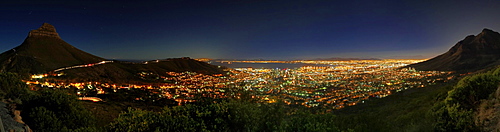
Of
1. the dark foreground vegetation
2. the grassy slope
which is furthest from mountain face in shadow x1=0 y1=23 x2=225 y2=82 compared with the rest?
the grassy slope

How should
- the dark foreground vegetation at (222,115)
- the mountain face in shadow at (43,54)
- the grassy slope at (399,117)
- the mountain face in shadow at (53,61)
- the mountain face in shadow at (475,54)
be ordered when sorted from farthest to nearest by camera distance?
the mountain face in shadow at (475,54), the mountain face in shadow at (43,54), the mountain face in shadow at (53,61), the grassy slope at (399,117), the dark foreground vegetation at (222,115)

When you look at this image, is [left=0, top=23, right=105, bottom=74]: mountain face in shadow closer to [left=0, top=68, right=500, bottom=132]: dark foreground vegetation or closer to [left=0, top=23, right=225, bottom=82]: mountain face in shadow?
[left=0, top=23, right=225, bottom=82]: mountain face in shadow

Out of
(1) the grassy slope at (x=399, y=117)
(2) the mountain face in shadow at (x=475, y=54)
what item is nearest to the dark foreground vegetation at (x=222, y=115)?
(1) the grassy slope at (x=399, y=117)

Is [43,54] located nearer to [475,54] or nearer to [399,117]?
[399,117]

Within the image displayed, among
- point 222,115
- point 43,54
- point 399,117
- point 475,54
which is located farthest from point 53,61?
point 475,54

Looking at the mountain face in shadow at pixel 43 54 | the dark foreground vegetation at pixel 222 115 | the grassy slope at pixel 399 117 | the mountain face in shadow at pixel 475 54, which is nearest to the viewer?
the dark foreground vegetation at pixel 222 115

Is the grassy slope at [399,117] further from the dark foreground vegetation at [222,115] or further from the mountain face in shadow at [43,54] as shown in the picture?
the mountain face in shadow at [43,54]

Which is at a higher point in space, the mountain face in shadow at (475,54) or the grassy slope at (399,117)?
the mountain face in shadow at (475,54)

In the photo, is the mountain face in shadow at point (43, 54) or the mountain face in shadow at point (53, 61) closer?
the mountain face in shadow at point (53, 61)

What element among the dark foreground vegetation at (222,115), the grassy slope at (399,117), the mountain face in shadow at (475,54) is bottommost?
the grassy slope at (399,117)
